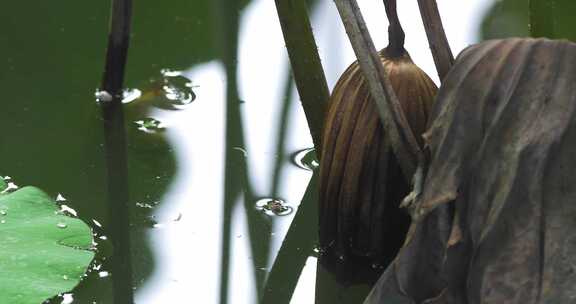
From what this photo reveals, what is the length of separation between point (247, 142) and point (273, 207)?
0.20 metres

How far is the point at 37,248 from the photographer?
1.53 meters

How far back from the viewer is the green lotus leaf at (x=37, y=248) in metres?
1.46

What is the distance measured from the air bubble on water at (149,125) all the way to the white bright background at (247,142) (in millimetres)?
18

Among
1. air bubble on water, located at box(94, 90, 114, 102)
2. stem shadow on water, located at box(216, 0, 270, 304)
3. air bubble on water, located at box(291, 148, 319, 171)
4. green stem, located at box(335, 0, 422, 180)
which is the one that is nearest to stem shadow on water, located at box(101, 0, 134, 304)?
air bubble on water, located at box(94, 90, 114, 102)

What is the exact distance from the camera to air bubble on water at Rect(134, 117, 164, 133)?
1953 millimetres

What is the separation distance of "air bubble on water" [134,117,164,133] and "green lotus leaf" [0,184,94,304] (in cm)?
34

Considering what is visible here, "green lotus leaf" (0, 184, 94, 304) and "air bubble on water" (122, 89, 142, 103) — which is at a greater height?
"air bubble on water" (122, 89, 142, 103)

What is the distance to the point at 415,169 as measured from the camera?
1.43 meters

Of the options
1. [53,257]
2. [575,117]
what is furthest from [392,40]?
[53,257]

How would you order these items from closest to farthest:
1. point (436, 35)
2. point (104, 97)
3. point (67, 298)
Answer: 1. point (436, 35)
2. point (67, 298)
3. point (104, 97)

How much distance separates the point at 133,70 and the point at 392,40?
0.74m

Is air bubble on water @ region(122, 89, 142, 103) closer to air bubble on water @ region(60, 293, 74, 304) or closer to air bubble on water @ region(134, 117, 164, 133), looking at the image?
air bubble on water @ region(134, 117, 164, 133)

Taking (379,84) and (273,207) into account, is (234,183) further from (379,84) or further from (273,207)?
(379,84)

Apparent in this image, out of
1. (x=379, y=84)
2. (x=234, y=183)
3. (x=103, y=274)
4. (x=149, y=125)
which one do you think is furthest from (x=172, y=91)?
(x=379, y=84)
